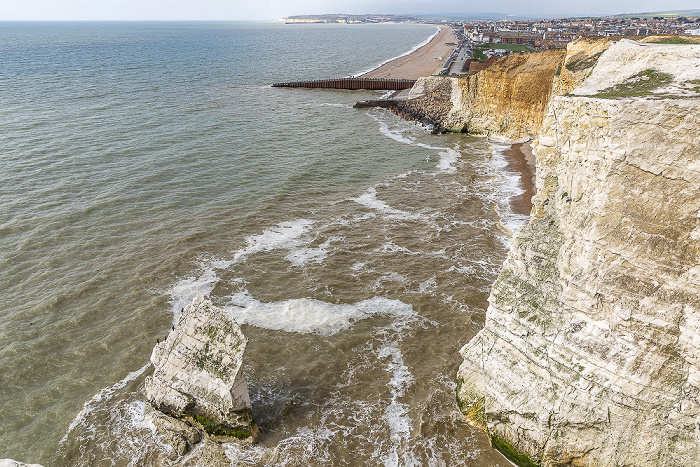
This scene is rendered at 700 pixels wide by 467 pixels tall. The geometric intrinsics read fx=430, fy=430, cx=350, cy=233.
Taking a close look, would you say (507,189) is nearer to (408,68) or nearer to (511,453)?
(511,453)

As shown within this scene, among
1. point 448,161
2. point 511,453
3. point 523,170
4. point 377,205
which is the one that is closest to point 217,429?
point 511,453

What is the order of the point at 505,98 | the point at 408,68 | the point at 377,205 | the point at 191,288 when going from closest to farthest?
the point at 191,288
the point at 377,205
the point at 505,98
the point at 408,68

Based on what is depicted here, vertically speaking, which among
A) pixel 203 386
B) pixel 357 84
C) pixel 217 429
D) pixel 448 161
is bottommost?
pixel 217 429

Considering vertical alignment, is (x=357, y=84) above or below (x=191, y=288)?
above

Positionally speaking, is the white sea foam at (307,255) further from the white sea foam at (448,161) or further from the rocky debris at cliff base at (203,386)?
the white sea foam at (448,161)

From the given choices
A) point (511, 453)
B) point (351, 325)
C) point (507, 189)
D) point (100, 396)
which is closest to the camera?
point (511, 453)

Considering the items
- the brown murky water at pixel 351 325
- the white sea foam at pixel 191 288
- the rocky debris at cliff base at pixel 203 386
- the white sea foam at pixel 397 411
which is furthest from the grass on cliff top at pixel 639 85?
the white sea foam at pixel 191 288

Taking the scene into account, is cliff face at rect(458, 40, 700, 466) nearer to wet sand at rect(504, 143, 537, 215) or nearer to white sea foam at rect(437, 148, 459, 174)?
wet sand at rect(504, 143, 537, 215)

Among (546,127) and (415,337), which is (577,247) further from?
(546,127)
